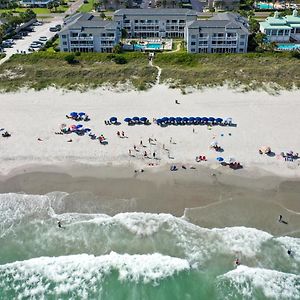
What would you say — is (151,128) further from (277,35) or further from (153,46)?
(277,35)

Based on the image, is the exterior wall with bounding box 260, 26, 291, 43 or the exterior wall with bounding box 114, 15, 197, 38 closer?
the exterior wall with bounding box 260, 26, 291, 43

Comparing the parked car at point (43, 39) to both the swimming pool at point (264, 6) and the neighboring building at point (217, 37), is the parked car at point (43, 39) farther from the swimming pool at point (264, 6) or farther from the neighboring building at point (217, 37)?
the swimming pool at point (264, 6)

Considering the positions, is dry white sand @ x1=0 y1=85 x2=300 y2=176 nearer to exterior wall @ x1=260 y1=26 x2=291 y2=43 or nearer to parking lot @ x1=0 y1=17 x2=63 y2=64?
parking lot @ x1=0 y1=17 x2=63 y2=64

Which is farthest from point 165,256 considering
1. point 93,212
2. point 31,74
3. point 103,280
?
point 31,74

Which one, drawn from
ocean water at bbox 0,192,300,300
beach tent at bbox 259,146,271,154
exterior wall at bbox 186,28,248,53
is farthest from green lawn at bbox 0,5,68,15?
ocean water at bbox 0,192,300,300

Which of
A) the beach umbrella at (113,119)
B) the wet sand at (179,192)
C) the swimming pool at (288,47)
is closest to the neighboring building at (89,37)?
the beach umbrella at (113,119)

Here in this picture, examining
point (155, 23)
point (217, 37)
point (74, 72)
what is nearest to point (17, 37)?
point (74, 72)
